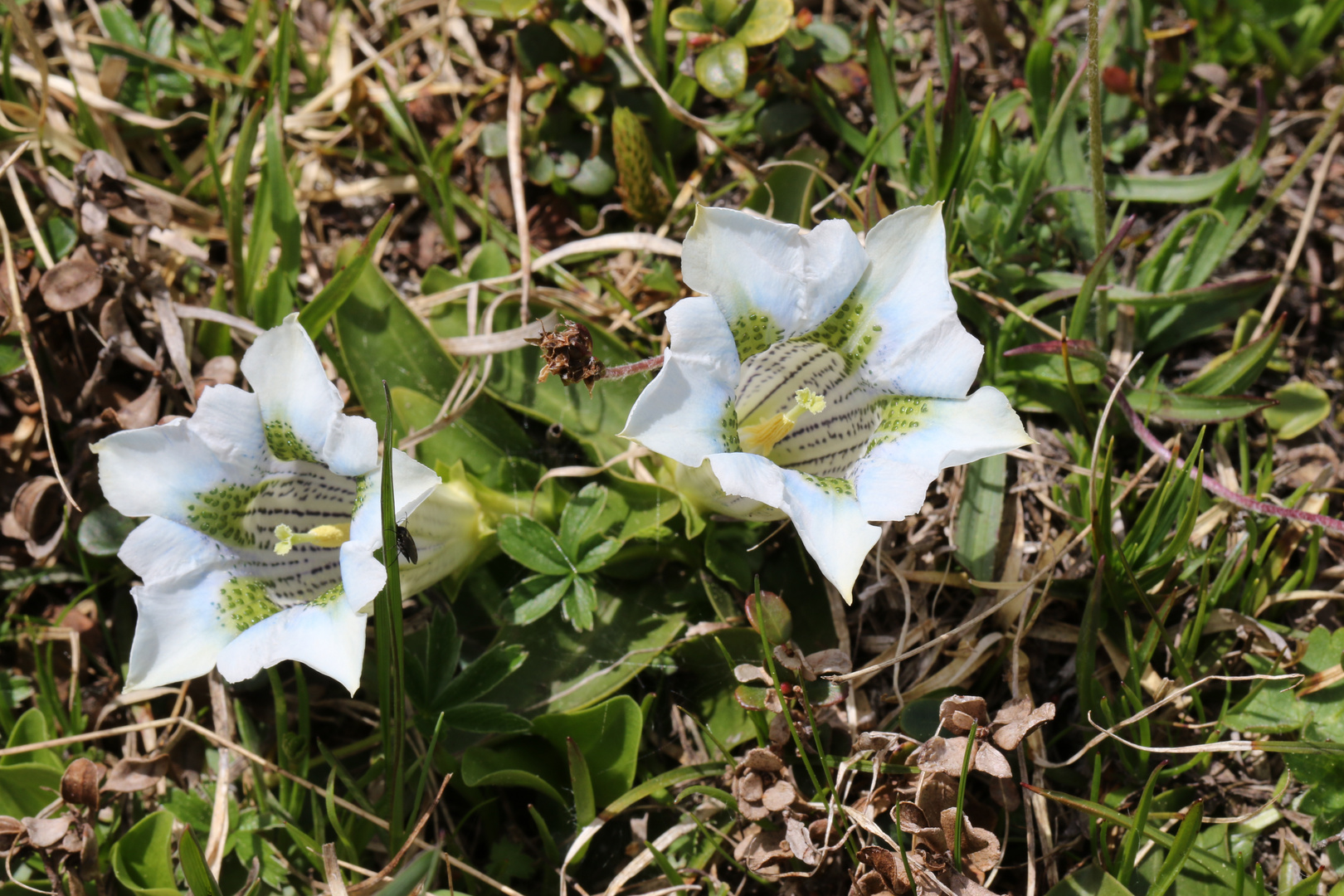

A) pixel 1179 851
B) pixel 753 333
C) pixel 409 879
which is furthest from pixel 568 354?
pixel 1179 851

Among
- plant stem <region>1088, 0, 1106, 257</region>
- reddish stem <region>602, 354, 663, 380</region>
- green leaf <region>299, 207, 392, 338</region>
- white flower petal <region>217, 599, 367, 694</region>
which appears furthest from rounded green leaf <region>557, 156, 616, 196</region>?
white flower petal <region>217, 599, 367, 694</region>

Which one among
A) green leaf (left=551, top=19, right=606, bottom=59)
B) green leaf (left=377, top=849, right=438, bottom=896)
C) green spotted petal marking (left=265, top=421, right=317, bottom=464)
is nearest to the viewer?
green leaf (left=377, top=849, right=438, bottom=896)

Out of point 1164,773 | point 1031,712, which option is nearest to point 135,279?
point 1031,712

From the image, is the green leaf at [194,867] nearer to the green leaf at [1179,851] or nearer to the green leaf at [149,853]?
the green leaf at [149,853]

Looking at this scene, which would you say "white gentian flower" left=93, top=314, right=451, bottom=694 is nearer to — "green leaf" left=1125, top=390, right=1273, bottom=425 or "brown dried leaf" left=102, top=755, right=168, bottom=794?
"brown dried leaf" left=102, top=755, right=168, bottom=794

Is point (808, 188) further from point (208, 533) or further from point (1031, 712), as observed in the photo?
point (208, 533)
